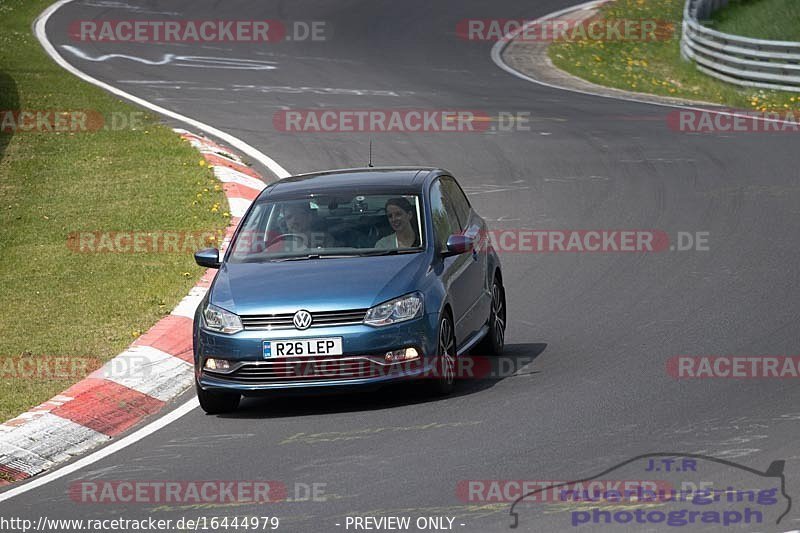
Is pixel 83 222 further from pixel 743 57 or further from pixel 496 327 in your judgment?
pixel 743 57

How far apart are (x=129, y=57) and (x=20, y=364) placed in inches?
797

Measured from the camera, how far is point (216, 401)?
1061 centimetres

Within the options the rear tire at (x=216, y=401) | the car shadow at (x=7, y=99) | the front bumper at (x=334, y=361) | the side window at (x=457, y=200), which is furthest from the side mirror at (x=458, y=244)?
the car shadow at (x=7, y=99)

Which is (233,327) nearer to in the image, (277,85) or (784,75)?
(277,85)

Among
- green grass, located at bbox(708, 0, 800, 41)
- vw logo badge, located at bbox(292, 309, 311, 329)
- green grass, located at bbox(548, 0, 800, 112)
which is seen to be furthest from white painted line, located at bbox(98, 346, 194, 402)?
green grass, located at bbox(708, 0, 800, 41)

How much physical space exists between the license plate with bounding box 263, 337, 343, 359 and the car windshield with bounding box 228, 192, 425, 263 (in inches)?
40.8

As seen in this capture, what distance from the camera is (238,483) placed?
28.2 feet

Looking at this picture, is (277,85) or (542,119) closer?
(542,119)

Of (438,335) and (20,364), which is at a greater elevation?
(438,335)

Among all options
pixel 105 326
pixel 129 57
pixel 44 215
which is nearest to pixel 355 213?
pixel 105 326

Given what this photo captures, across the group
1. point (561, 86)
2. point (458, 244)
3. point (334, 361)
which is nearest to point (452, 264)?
point (458, 244)

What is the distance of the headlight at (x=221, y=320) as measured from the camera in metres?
10.4

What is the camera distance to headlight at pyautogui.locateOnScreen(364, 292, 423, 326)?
400 inches

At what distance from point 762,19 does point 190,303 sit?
2530 centimetres
